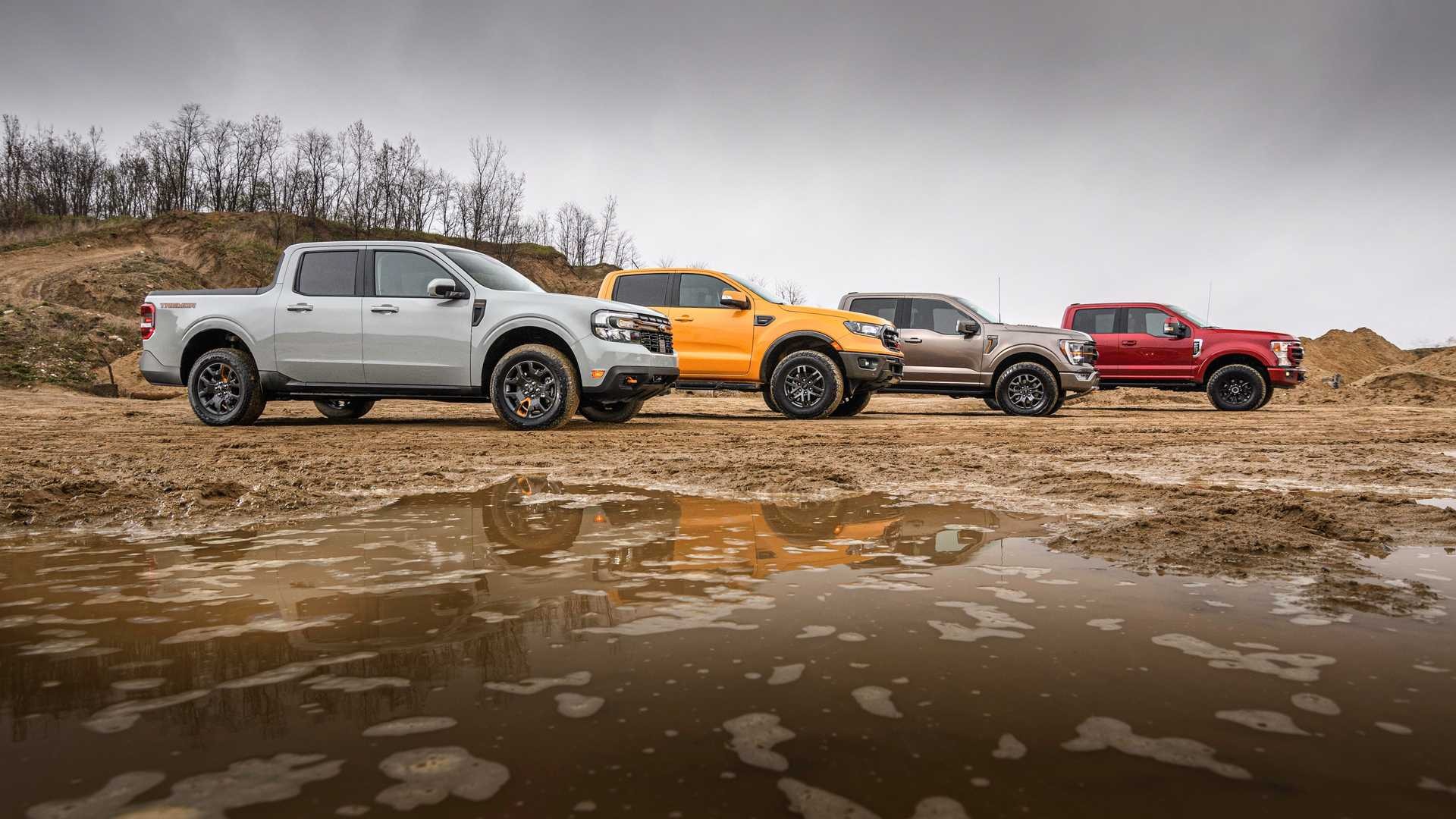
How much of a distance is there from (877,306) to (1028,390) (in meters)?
2.67

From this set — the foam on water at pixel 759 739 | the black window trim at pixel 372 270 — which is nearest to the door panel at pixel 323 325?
the black window trim at pixel 372 270

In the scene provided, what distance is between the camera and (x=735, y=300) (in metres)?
11.1

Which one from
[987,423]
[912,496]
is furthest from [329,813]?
[987,423]

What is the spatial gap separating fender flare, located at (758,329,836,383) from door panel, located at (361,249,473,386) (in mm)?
4057

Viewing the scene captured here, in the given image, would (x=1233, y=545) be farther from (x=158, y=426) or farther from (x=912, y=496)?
(x=158, y=426)

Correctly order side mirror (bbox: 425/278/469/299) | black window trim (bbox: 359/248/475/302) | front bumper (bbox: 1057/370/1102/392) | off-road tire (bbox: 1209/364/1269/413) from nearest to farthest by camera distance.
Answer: side mirror (bbox: 425/278/469/299), black window trim (bbox: 359/248/475/302), front bumper (bbox: 1057/370/1102/392), off-road tire (bbox: 1209/364/1269/413)

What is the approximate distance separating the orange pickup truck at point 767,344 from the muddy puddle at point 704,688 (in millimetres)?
8231

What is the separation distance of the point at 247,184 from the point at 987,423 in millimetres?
72800

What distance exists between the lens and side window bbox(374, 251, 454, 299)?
8.76m

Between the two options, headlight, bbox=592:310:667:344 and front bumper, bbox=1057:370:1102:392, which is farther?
front bumper, bbox=1057:370:1102:392

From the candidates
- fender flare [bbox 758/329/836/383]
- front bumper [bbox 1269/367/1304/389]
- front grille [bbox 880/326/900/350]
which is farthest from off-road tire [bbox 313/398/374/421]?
front bumper [bbox 1269/367/1304/389]

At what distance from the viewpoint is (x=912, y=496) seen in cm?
445

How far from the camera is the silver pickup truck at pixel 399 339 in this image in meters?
8.57

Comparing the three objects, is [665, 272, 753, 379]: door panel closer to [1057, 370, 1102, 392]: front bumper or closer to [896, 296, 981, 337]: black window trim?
[896, 296, 981, 337]: black window trim
